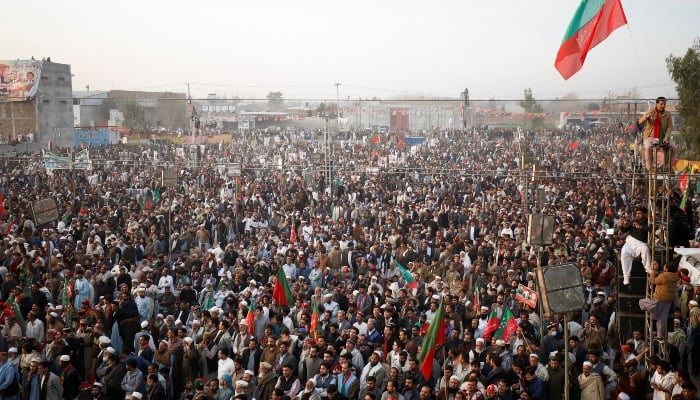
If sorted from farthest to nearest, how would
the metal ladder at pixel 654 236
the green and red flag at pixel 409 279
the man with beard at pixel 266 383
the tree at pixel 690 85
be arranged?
the tree at pixel 690 85 < the green and red flag at pixel 409 279 < the metal ladder at pixel 654 236 < the man with beard at pixel 266 383

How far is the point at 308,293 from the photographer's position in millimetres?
12383

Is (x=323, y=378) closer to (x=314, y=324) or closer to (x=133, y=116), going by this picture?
(x=314, y=324)

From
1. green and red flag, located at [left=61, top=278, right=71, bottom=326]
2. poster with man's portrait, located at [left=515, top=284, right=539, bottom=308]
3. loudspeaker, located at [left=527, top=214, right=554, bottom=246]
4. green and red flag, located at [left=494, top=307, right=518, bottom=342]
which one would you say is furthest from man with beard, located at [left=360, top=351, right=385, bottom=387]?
green and red flag, located at [left=61, top=278, right=71, bottom=326]

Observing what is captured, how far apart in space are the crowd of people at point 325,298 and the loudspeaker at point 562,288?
2.53ft

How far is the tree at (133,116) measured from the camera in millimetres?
62156

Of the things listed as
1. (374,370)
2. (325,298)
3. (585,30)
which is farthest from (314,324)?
(585,30)

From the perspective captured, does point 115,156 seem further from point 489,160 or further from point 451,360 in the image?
point 451,360

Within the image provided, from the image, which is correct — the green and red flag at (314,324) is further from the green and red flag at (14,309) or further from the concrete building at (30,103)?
the concrete building at (30,103)

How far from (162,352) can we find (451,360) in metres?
3.46

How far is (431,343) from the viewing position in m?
8.85

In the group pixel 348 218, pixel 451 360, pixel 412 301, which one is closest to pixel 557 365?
pixel 451 360

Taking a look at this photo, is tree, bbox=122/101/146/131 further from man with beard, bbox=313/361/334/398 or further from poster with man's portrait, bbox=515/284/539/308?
man with beard, bbox=313/361/334/398

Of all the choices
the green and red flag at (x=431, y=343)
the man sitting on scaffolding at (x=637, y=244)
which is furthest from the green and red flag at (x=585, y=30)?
the green and red flag at (x=431, y=343)

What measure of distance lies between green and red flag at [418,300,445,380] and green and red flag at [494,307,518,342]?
948 mm
